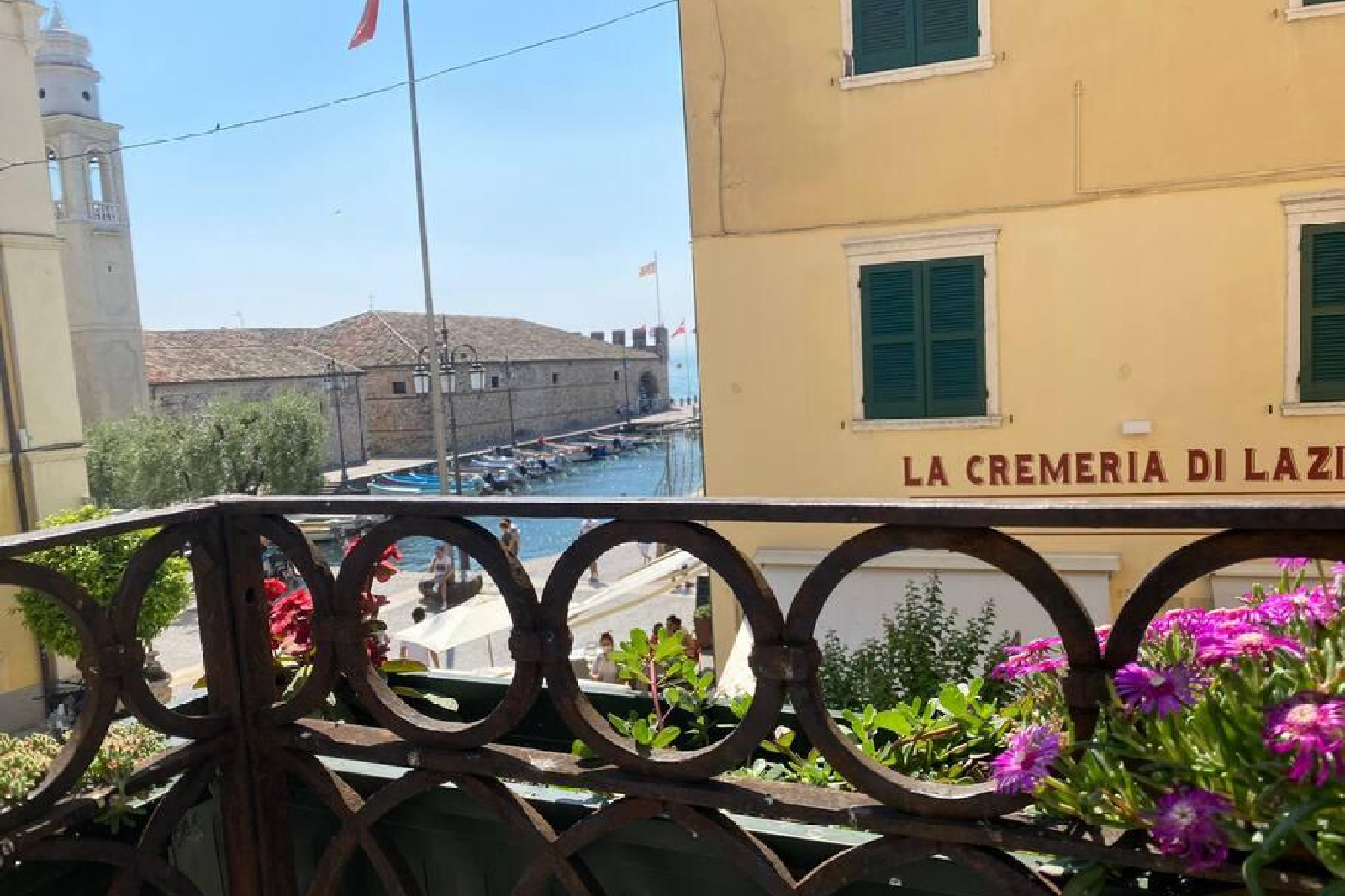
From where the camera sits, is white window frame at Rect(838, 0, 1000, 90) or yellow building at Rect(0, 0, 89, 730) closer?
white window frame at Rect(838, 0, 1000, 90)

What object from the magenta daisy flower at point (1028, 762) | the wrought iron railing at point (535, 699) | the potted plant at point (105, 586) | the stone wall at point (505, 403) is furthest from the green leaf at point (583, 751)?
the stone wall at point (505, 403)

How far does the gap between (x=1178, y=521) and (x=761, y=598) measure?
53 centimetres

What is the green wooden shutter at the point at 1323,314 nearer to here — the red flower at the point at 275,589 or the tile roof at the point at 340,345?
the red flower at the point at 275,589

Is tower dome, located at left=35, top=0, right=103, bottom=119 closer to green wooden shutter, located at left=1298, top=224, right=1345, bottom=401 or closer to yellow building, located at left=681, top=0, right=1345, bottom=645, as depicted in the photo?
yellow building, located at left=681, top=0, right=1345, bottom=645

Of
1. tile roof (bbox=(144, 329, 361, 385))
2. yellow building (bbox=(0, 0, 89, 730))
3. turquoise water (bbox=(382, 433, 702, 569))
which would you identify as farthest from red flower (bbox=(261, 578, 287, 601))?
tile roof (bbox=(144, 329, 361, 385))

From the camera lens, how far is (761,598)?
1.39 meters

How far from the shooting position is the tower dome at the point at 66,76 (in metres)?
35.8

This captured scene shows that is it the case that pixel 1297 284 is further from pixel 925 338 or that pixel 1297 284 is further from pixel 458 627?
pixel 458 627

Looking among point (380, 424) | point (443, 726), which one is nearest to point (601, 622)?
point (443, 726)

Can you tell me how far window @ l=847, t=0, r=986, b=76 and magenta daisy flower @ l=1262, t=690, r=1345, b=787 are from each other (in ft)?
28.5

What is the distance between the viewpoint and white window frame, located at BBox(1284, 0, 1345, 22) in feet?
25.6

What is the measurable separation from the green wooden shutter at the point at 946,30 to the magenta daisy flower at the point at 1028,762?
28.2ft

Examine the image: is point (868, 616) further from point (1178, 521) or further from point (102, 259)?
point (102, 259)

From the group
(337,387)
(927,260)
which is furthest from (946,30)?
(337,387)
